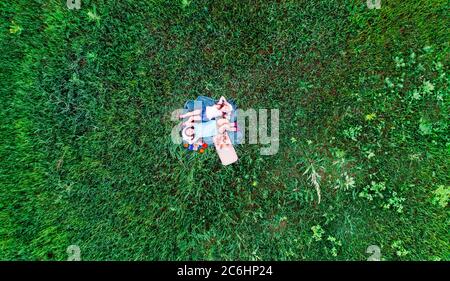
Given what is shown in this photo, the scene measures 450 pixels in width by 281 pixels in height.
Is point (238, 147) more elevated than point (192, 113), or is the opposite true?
point (192, 113)

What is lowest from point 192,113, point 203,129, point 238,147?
point 238,147

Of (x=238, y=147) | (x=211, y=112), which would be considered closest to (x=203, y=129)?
(x=211, y=112)

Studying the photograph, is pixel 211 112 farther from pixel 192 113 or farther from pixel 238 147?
pixel 238 147

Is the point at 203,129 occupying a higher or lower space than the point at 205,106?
lower

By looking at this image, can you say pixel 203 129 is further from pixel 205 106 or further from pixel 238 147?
pixel 238 147

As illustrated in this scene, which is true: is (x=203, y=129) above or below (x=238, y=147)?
above

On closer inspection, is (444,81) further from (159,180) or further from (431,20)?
(159,180)

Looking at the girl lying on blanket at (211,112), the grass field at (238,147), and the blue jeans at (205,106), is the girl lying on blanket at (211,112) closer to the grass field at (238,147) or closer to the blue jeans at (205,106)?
the blue jeans at (205,106)

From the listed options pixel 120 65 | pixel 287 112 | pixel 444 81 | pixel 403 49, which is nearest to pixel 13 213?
pixel 120 65

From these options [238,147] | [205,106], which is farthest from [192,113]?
[238,147]
